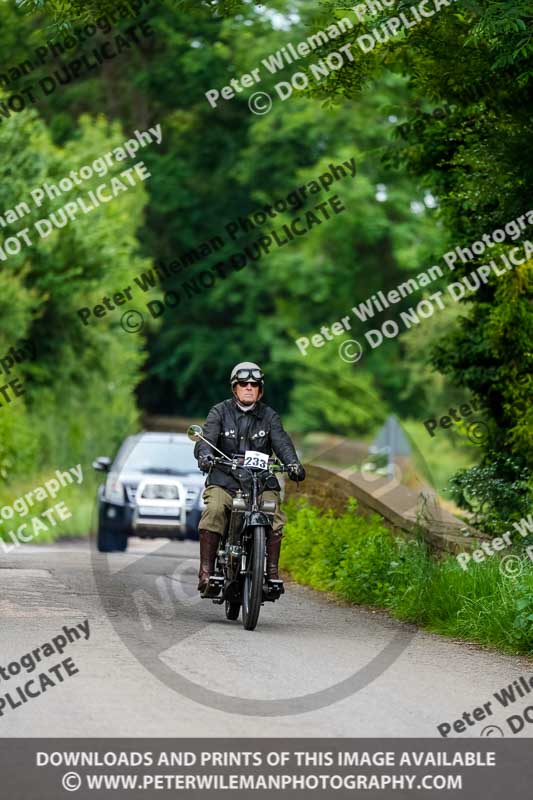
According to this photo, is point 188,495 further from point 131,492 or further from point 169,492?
point 131,492

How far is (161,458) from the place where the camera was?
23812mm

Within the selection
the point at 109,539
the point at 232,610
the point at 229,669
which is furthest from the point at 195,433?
the point at 109,539

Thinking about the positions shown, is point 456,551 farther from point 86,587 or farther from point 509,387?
point 86,587

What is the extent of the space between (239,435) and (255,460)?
0.37 m

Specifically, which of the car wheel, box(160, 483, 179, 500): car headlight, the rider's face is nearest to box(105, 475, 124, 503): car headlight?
the car wheel

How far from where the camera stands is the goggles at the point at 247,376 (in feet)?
40.8

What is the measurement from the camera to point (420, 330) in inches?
1427

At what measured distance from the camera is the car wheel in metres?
22.3

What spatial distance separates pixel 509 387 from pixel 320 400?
109 ft

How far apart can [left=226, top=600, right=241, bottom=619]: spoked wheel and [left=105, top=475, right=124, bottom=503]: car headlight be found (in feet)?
31.7

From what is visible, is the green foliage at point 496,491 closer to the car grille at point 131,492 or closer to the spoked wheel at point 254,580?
the spoked wheel at point 254,580

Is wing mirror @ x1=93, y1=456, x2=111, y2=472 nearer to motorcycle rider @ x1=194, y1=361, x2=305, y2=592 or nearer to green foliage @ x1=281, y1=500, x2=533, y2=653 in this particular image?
green foliage @ x1=281, y1=500, x2=533, y2=653

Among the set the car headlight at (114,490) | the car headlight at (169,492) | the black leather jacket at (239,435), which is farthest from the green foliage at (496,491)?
the car headlight at (114,490)

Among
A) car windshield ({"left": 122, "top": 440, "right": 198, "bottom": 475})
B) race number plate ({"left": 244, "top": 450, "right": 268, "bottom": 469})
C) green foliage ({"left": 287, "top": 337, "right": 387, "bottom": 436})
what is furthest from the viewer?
green foliage ({"left": 287, "top": 337, "right": 387, "bottom": 436})
